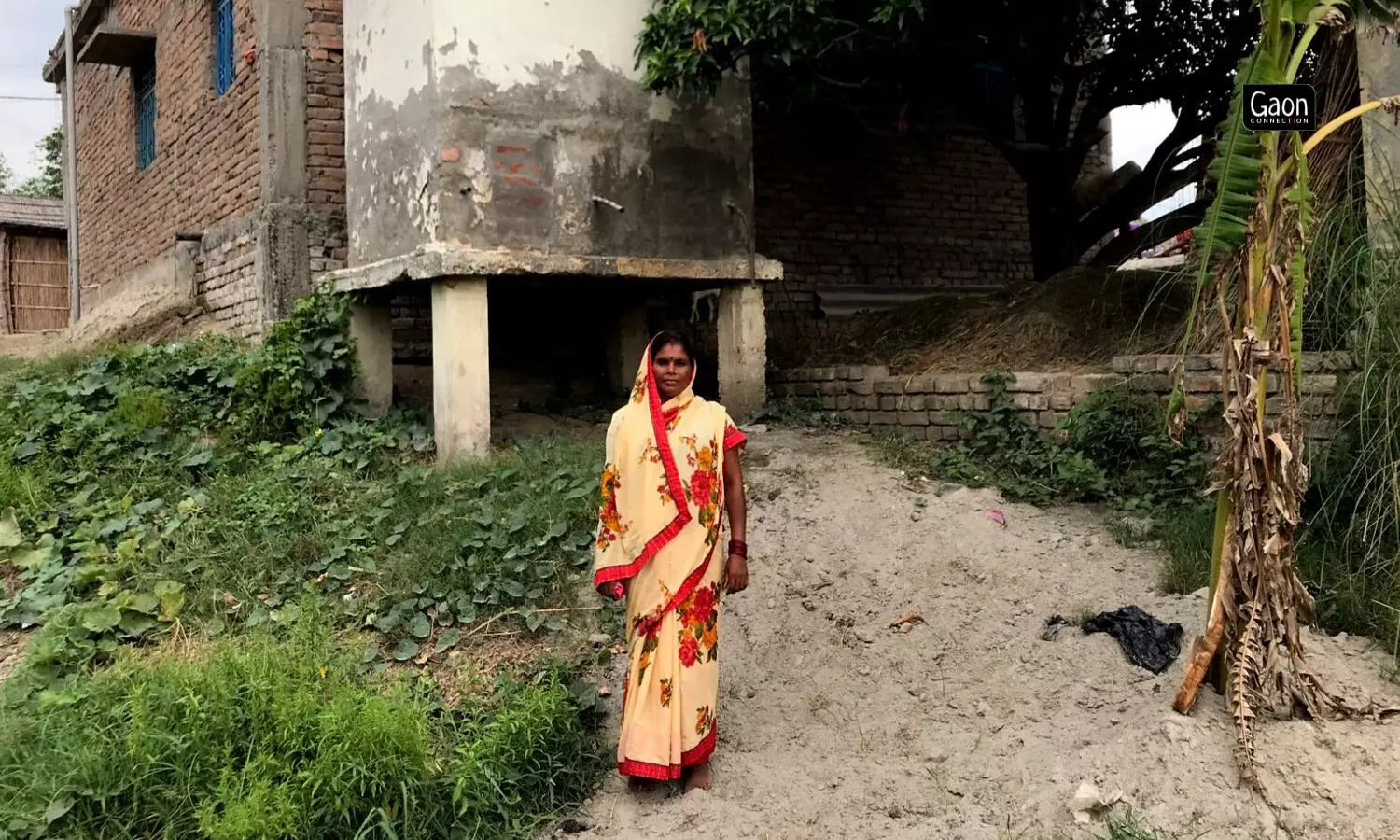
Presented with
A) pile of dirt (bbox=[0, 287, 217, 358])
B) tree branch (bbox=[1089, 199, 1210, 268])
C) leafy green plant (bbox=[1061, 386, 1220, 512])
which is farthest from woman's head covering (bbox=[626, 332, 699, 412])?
pile of dirt (bbox=[0, 287, 217, 358])

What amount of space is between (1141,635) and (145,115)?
10.8 meters

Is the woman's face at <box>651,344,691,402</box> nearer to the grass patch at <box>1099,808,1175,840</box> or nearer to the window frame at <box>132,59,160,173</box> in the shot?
the grass patch at <box>1099,808,1175,840</box>

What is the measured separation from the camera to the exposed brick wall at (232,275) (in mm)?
8219

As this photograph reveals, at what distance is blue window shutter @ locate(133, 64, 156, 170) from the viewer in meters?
11.0

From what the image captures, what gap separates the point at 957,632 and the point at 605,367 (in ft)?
16.1

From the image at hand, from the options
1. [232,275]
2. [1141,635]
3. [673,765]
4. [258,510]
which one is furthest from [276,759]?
[232,275]

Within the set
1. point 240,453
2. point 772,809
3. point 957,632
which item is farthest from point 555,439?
point 772,809

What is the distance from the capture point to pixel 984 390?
6469 millimetres

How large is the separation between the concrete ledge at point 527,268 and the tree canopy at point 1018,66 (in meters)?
1.12

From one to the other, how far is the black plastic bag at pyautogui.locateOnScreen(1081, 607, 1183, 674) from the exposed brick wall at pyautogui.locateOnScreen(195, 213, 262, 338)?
625 centimetres

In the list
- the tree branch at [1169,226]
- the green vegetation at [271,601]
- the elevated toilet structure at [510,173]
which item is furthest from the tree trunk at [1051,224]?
the green vegetation at [271,601]

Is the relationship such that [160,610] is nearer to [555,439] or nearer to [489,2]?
[555,439]

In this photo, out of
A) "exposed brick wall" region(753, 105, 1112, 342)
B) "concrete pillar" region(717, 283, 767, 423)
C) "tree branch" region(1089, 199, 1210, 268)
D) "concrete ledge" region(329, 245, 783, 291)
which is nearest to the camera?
"concrete ledge" region(329, 245, 783, 291)

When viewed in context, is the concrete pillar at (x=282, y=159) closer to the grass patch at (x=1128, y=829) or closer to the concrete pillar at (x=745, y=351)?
the concrete pillar at (x=745, y=351)
